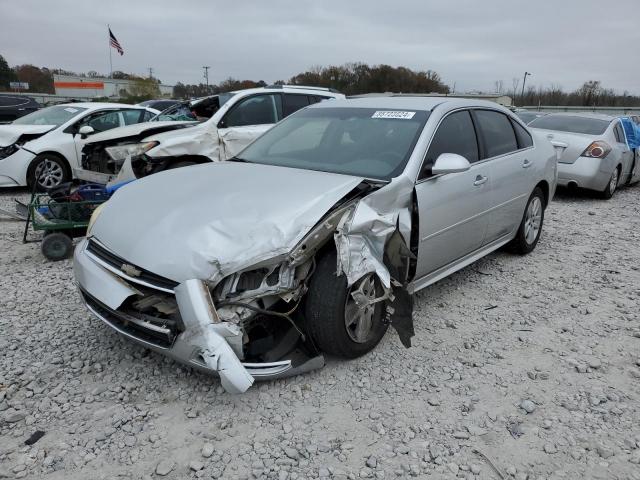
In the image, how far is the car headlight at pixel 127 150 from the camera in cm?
626

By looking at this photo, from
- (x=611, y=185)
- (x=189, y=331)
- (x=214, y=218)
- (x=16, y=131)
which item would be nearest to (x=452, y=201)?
(x=214, y=218)

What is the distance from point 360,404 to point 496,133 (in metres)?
3.02

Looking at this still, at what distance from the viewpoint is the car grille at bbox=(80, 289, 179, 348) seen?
8.64 ft

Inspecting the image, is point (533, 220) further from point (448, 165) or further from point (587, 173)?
point (587, 173)

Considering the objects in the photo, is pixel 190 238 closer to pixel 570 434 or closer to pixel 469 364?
pixel 469 364

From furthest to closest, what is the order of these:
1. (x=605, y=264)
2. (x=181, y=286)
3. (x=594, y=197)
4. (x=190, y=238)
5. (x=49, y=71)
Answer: (x=49, y=71), (x=594, y=197), (x=605, y=264), (x=190, y=238), (x=181, y=286)

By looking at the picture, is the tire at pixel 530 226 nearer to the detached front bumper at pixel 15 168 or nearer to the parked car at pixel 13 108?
the detached front bumper at pixel 15 168

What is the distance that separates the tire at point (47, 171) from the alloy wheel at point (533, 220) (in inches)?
276

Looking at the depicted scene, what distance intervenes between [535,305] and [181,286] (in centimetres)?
310

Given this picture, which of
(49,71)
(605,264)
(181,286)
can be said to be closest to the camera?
(181,286)

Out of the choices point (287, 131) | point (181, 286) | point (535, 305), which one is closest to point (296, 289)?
point (181, 286)

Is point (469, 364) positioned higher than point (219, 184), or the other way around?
point (219, 184)

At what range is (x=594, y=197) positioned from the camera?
30.7 ft

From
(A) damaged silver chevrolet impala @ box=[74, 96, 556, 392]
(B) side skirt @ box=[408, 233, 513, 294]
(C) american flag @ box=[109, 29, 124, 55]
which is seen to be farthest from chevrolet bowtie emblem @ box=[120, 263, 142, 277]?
(C) american flag @ box=[109, 29, 124, 55]
